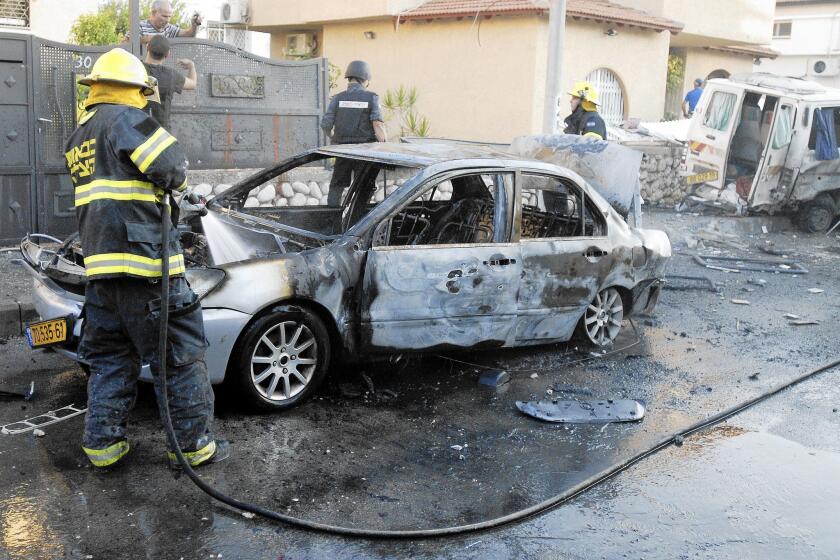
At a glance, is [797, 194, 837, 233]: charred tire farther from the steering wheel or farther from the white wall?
the white wall

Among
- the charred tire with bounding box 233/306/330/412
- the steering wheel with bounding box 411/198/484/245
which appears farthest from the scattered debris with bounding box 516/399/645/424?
the steering wheel with bounding box 411/198/484/245

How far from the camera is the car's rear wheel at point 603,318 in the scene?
7.03 m

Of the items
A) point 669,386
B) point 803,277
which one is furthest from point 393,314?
point 803,277

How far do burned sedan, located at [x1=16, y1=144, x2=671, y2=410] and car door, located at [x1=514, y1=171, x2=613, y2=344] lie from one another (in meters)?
0.01

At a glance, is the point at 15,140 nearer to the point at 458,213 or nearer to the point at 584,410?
the point at 458,213

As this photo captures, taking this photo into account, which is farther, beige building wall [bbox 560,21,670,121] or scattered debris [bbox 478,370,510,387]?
beige building wall [bbox 560,21,670,121]

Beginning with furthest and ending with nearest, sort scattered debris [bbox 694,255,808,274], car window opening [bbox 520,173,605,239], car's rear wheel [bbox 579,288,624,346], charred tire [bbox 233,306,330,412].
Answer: scattered debris [bbox 694,255,808,274], car's rear wheel [bbox 579,288,624,346], car window opening [bbox 520,173,605,239], charred tire [bbox 233,306,330,412]

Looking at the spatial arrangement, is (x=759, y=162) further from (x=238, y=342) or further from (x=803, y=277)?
(x=238, y=342)

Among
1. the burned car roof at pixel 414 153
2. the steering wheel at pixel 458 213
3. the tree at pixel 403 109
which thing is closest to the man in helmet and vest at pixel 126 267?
the burned car roof at pixel 414 153

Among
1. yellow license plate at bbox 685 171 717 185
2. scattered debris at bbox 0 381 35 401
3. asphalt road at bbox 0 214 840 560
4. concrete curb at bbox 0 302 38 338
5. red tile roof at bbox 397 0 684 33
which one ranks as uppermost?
red tile roof at bbox 397 0 684 33

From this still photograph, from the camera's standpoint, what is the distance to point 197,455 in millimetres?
4559

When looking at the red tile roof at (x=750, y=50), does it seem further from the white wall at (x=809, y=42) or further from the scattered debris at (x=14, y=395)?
the scattered debris at (x=14, y=395)

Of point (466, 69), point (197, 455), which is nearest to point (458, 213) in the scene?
point (197, 455)

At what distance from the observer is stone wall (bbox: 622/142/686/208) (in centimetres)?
1750
